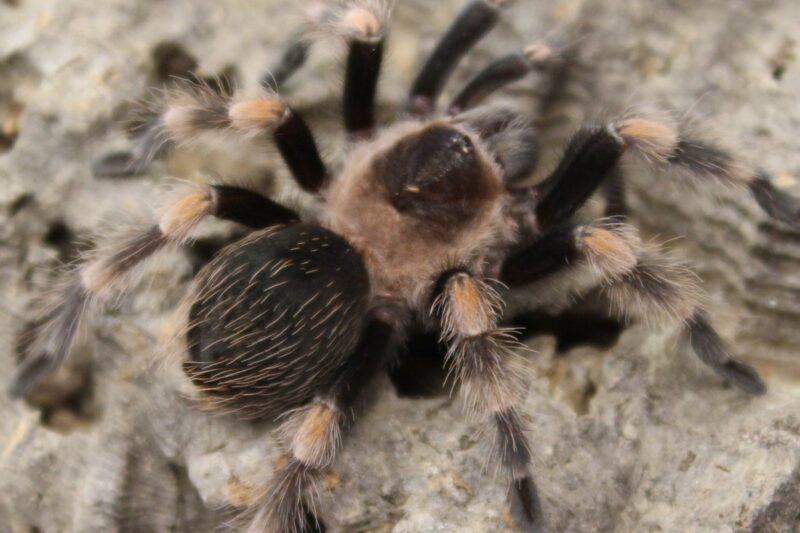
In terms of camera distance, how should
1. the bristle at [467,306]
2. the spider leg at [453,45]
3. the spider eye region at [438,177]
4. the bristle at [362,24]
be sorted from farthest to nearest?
the spider leg at [453,45], the bristle at [362,24], the spider eye region at [438,177], the bristle at [467,306]

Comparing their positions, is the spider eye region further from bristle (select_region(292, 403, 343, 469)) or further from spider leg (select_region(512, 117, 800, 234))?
bristle (select_region(292, 403, 343, 469))

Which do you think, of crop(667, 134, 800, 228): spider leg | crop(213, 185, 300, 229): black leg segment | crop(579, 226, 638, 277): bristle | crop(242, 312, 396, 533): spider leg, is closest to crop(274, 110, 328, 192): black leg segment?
crop(213, 185, 300, 229): black leg segment

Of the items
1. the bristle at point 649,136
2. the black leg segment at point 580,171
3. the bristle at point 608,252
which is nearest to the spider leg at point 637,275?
the bristle at point 608,252

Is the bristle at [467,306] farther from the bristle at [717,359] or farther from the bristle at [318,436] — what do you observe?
the bristle at [717,359]

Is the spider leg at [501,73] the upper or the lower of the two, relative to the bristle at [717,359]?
upper

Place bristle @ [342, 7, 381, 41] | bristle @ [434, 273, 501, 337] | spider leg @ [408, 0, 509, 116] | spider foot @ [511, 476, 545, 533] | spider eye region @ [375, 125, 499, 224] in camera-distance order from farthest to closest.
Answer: spider leg @ [408, 0, 509, 116] → bristle @ [342, 7, 381, 41] → spider eye region @ [375, 125, 499, 224] → bristle @ [434, 273, 501, 337] → spider foot @ [511, 476, 545, 533]

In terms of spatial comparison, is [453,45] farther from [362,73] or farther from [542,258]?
[542,258]

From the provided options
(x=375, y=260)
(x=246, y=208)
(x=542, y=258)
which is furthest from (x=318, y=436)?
→ (x=542, y=258)
